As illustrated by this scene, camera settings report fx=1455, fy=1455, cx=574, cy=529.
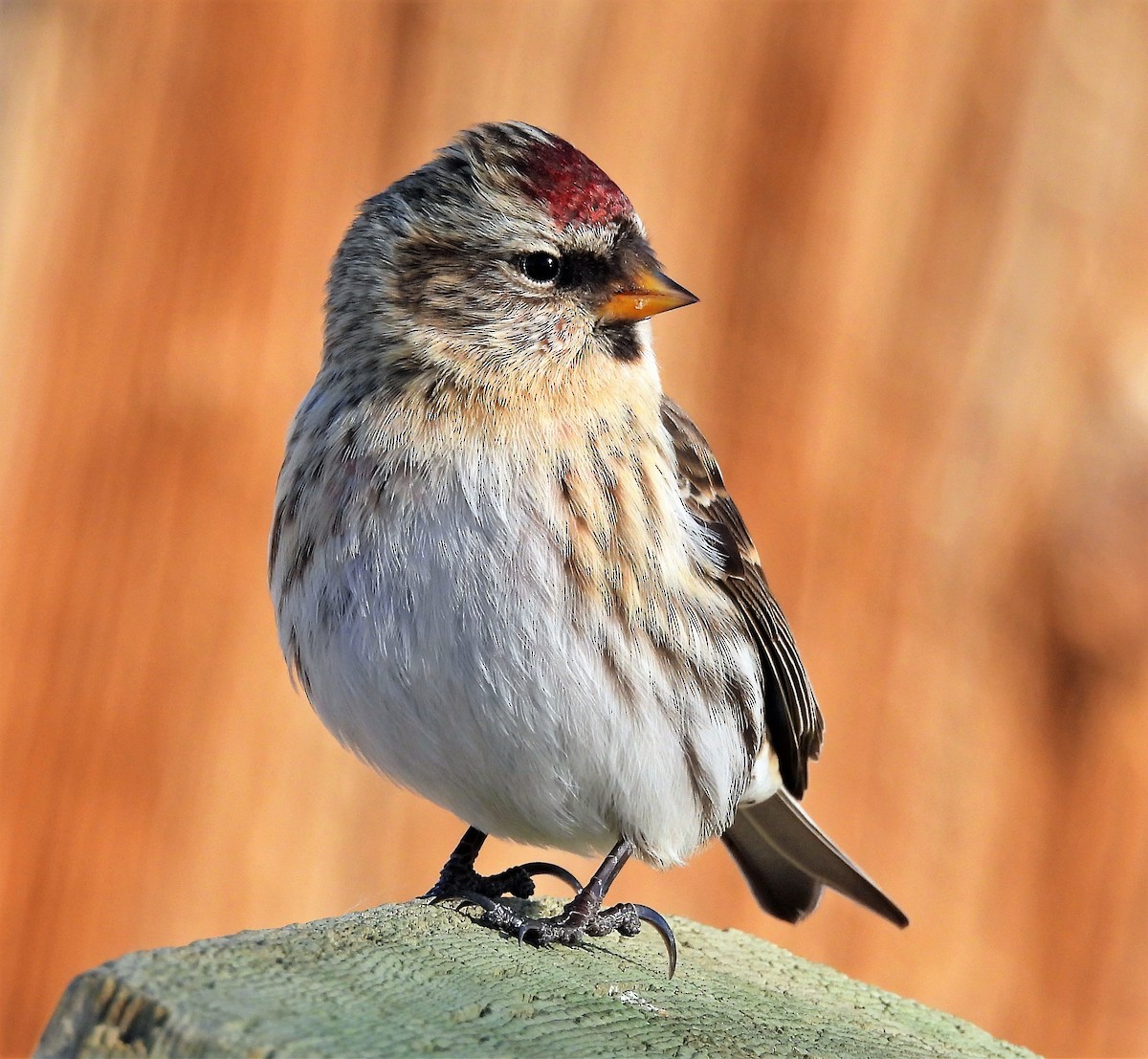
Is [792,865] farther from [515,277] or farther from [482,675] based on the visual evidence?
[515,277]

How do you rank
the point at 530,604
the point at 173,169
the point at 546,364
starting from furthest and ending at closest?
the point at 173,169 → the point at 546,364 → the point at 530,604

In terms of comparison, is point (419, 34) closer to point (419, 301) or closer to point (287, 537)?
point (419, 301)

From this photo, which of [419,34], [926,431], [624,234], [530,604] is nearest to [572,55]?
[419,34]

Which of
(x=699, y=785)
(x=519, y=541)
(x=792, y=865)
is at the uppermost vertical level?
(x=519, y=541)

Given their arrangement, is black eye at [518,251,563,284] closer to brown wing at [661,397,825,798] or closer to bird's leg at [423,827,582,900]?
brown wing at [661,397,825,798]

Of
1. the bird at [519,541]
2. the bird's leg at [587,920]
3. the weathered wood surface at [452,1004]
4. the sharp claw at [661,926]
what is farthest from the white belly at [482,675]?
the weathered wood surface at [452,1004]

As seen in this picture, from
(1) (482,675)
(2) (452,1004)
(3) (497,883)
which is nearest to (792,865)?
(3) (497,883)
